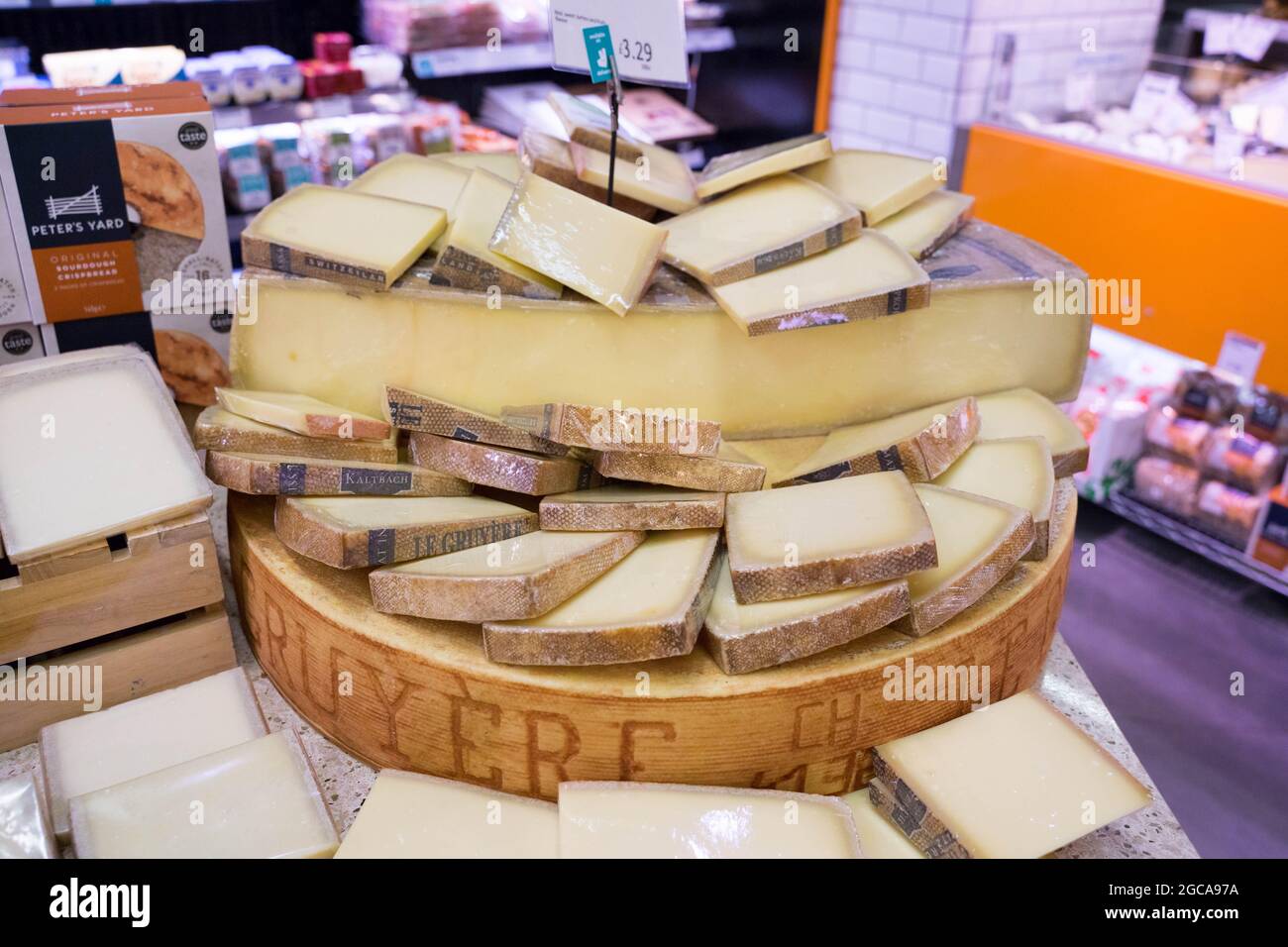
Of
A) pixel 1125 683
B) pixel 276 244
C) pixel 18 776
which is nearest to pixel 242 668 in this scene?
pixel 18 776

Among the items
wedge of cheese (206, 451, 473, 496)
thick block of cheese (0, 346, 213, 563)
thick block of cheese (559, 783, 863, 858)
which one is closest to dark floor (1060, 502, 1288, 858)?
thick block of cheese (559, 783, 863, 858)

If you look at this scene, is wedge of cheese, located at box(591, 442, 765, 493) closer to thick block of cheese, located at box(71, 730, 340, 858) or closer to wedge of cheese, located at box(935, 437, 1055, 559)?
wedge of cheese, located at box(935, 437, 1055, 559)

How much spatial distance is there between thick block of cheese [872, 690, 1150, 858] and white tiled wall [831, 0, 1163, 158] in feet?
9.44

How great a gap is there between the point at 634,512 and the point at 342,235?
0.73 meters

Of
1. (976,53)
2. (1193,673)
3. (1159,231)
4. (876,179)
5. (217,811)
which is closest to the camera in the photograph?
(217,811)

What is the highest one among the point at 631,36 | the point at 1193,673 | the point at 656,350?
the point at 631,36

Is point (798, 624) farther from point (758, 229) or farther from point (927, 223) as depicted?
point (927, 223)

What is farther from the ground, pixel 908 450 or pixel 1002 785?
pixel 908 450

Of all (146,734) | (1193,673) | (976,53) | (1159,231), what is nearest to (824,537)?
(146,734)

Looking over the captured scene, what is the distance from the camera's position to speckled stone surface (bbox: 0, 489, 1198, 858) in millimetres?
1549

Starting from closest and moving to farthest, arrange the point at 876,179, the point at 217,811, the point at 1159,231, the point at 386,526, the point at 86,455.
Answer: the point at 217,811
the point at 386,526
the point at 86,455
the point at 876,179
the point at 1159,231

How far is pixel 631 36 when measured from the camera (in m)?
1.85

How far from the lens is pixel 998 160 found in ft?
11.9

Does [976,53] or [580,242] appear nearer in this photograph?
[580,242]
